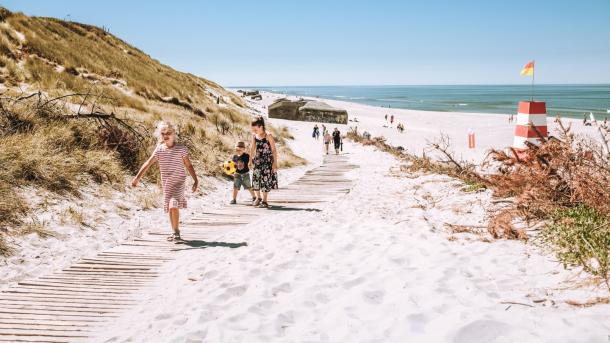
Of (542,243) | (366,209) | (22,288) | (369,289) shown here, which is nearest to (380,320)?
(369,289)

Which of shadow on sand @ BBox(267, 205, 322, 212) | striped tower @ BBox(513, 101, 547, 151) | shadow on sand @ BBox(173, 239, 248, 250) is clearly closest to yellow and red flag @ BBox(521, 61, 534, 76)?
striped tower @ BBox(513, 101, 547, 151)

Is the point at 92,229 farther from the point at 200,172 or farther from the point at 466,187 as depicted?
the point at 466,187

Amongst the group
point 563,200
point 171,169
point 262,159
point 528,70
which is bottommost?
point 563,200

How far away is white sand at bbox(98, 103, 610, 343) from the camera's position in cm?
273

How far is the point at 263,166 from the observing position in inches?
313

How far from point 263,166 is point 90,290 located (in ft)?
14.1

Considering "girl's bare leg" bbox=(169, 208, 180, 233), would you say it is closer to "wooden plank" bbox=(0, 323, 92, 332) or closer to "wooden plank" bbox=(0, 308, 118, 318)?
"wooden plank" bbox=(0, 308, 118, 318)

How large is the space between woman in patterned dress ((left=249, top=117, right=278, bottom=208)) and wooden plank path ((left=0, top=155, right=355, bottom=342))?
51.5 inches

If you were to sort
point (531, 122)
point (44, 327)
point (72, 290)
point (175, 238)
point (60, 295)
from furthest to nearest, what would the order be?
point (175, 238) < point (531, 122) < point (72, 290) < point (60, 295) < point (44, 327)

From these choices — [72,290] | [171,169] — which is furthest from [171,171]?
[72,290]

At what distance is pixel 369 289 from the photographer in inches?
139

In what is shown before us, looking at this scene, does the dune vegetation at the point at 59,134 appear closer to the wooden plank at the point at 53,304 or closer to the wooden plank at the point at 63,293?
the wooden plank at the point at 63,293

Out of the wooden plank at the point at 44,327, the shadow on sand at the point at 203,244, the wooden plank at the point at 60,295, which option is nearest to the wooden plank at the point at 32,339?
the wooden plank at the point at 44,327

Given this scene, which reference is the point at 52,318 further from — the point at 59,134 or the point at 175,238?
the point at 59,134
